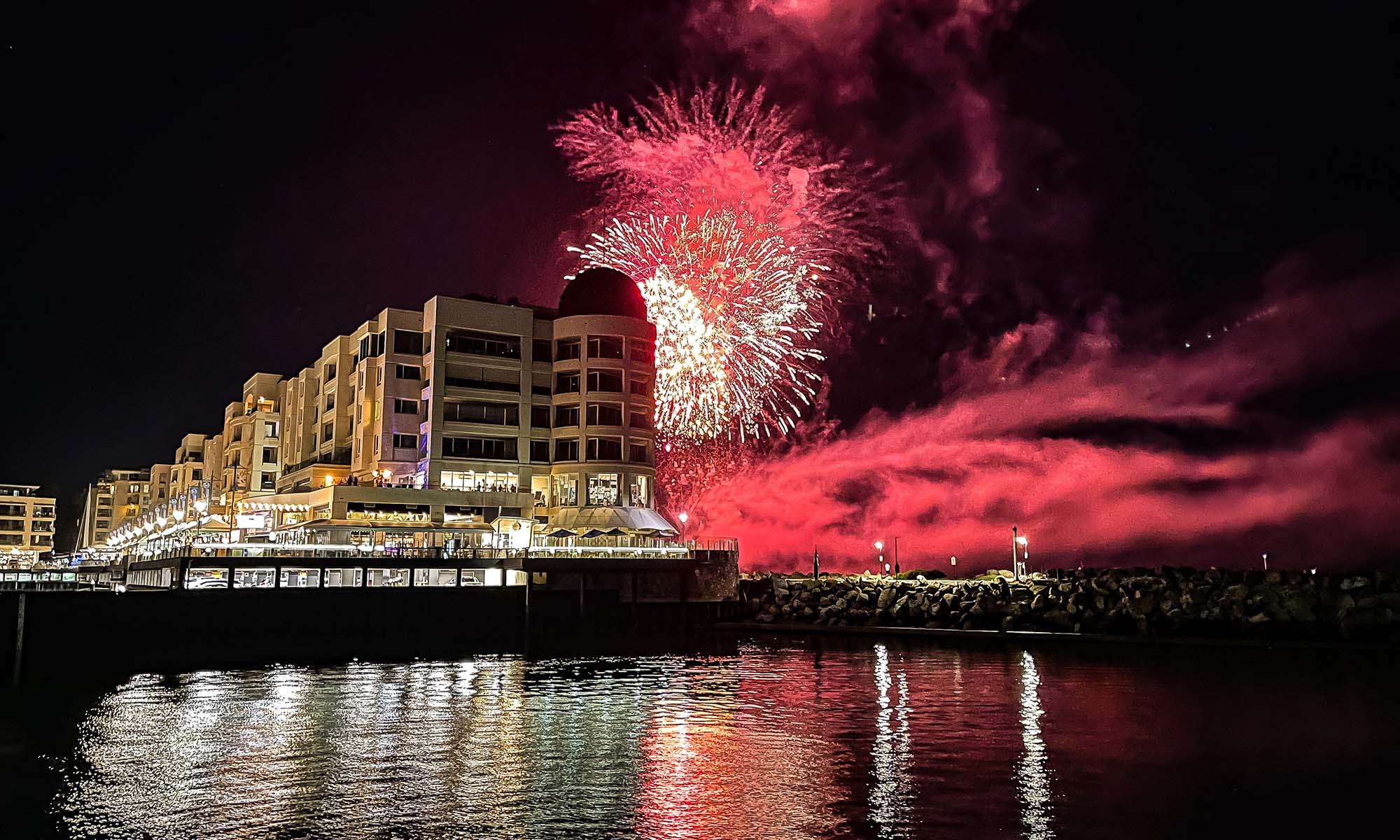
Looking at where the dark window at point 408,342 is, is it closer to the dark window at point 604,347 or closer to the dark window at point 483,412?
the dark window at point 483,412

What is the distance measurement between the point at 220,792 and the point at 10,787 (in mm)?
5946

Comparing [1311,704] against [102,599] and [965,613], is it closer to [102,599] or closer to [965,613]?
[965,613]

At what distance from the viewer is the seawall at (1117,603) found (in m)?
64.4

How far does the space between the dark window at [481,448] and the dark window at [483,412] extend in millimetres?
1585

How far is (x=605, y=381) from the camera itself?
319ft

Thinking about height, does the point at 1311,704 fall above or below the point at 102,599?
below

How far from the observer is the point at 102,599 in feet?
199

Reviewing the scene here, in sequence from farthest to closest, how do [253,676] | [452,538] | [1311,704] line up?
[452,538] < [253,676] < [1311,704]

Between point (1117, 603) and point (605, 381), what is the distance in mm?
45674

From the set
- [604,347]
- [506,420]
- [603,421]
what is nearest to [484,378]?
[506,420]

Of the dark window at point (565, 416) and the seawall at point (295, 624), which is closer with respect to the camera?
the seawall at point (295, 624)

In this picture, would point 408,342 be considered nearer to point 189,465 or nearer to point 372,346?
point 372,346

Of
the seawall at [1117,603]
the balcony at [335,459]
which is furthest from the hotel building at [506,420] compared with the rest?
the seawall at [1117,603]

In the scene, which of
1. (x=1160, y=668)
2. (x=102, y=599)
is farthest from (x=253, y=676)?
(x=1160, y=668)
